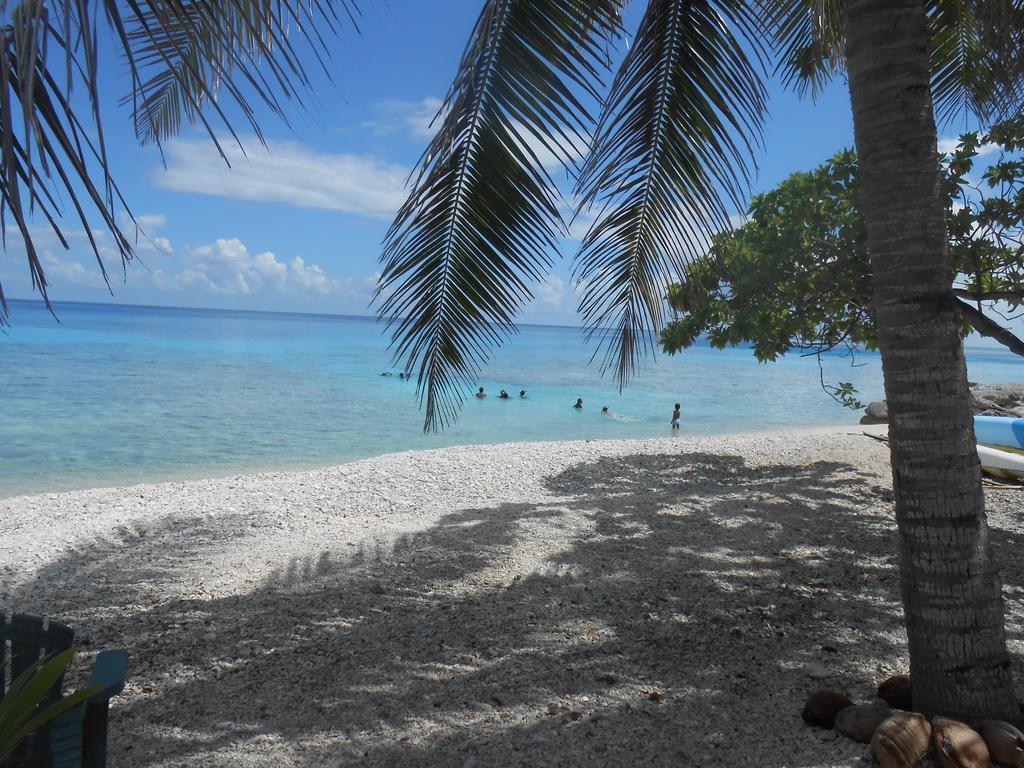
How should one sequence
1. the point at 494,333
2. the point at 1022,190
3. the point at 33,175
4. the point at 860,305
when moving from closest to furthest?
the point at 33,175
the point at 494,333
the point at 1022,190
the point at 860,305

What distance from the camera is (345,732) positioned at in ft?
8.48

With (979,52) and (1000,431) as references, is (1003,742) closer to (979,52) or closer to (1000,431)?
(979,52)

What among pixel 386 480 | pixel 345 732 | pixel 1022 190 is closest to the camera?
pixel 345 732

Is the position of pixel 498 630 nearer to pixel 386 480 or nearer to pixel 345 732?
pixel 345 732

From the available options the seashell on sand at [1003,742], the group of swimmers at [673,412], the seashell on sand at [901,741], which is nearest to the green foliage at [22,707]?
the seashell on sand at [901,741]

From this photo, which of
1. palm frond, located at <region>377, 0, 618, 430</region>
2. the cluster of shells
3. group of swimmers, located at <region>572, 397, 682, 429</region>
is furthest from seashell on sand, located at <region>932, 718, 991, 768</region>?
group of swimmers, located at <region>572, 397, 682, 429</region>

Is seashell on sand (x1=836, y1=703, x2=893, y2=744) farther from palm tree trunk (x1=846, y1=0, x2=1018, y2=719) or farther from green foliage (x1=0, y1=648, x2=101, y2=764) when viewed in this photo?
green foliage (x1=0, y1=648, x2=101, y2=764)

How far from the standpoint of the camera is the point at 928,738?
2.28 meters

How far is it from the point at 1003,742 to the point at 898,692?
0.43 metres

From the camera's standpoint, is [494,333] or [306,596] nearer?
[494,333]

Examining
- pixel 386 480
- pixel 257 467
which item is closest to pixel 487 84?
pixel 386 480

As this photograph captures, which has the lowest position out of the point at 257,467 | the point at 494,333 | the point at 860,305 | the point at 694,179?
the point at 257,467

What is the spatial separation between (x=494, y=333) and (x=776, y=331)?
13.0ft

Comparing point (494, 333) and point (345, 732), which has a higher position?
point (494, 333)
